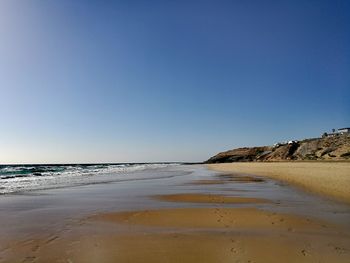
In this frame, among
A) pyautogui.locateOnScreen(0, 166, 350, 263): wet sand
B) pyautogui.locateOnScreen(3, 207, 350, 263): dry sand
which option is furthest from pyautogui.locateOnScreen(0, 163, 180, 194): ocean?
pyautogui.locateOnScreen(3, 207, 350, 263): dry sand

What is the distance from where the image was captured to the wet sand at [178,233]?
7395mm

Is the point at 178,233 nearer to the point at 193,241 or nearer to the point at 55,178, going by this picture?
the point at 193,241

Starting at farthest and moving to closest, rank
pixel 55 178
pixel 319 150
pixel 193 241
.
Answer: pixel 319 150 < pixel 55 178 < pixel 193 241

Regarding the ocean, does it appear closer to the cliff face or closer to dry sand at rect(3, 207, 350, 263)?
dry sand at rect(3, 207, 350, 263)

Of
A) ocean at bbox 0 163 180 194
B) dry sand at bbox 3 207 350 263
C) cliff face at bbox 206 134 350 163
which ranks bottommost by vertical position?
dry sand at bbox 3 207 350 263

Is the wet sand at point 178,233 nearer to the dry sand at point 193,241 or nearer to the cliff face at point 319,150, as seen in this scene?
the dry sand at point 193,241

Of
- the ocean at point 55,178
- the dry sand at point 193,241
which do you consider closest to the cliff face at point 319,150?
the ocean at point 55,178

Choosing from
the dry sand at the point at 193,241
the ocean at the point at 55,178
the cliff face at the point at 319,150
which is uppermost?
the cliff face at the point at 319,150

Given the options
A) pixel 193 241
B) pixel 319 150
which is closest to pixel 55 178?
pixel 193 241

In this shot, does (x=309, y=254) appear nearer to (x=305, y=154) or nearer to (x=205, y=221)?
(x=205, y=221)

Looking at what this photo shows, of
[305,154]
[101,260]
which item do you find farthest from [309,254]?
[305,154]

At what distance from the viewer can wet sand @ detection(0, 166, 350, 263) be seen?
24.3 feet

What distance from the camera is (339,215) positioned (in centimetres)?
1221

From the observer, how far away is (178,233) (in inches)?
379
